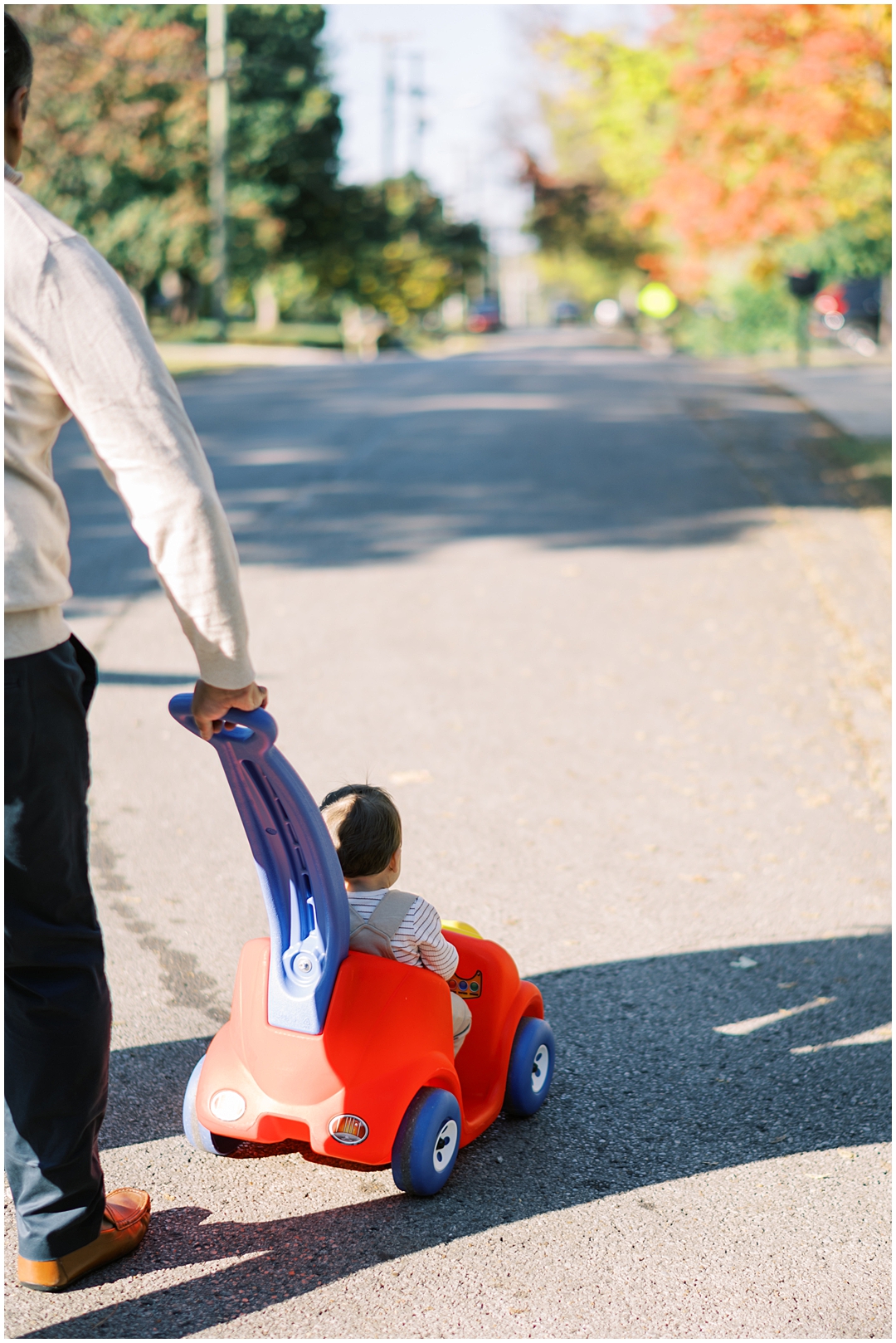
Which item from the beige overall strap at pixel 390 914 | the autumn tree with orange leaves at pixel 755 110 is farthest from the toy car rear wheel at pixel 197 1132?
the autumn tree with orange leaves at pixel 755 110

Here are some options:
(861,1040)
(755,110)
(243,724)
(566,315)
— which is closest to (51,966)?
(243,724)

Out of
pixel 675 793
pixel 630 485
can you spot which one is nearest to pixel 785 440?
pixel 630 485

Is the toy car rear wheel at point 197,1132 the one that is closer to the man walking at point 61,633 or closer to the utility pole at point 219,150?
the man walking at point 61,633

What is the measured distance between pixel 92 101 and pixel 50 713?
35.5m

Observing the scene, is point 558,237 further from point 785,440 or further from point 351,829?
point 351,829

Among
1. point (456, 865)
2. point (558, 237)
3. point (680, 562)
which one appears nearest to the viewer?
point (456, 865)

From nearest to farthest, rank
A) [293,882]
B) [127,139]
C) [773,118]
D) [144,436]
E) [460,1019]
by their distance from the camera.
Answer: [144,436] → [293,882] → [460,1019] → [773,118] → [127,139]

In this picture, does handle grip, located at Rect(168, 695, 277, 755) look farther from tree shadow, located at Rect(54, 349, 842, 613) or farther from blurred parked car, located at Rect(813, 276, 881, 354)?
blurred parked car, located at Rect(813, 276, 881, 354)

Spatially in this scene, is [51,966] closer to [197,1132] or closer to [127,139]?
[197,1132]

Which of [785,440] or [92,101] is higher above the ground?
[92,101]

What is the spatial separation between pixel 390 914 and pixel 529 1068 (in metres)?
0.57

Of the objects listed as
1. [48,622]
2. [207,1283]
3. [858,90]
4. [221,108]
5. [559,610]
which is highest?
[221,108]

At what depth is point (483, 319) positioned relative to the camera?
59.8 meters

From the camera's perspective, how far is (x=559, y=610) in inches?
309
